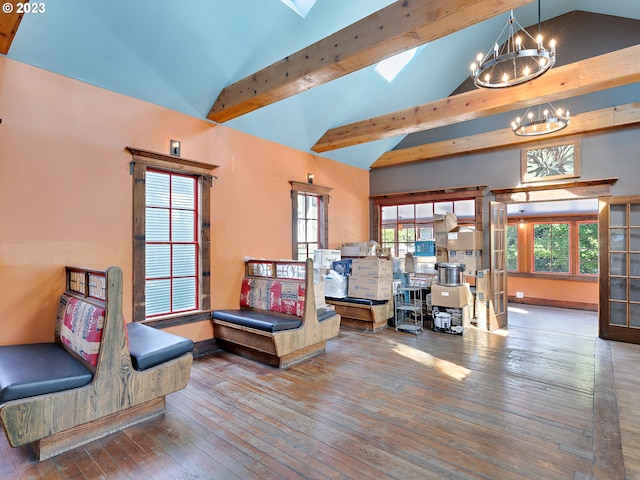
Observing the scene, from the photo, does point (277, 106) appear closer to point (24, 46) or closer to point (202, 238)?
point (202, 238)

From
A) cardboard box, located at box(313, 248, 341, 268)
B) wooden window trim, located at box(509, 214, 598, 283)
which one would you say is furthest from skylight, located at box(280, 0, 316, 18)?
wooden window trim, located at box(509, 214, 598, 283)

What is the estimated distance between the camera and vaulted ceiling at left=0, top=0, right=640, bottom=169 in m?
2.66

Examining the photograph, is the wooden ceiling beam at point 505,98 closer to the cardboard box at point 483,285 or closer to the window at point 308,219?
the window at point 308,219

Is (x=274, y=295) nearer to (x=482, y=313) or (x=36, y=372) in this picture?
(x=36, y=372)

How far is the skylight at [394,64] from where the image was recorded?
5109 mm

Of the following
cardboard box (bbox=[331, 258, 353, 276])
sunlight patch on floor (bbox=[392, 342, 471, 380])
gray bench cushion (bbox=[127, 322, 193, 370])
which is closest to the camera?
gray bench cushion (bbox=[127, 322, 193, 370])

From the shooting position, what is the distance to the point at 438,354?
13.1 feet

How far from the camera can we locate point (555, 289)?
7602mm

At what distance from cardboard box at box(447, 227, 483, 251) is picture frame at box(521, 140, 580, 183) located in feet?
3.73

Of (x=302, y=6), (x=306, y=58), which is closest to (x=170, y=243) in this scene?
(x=306, y=58)

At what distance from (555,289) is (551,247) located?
1034 mm

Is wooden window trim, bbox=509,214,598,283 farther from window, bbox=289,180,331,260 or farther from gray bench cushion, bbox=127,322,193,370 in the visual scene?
gray bench cushion, bbox=127,322,193,370

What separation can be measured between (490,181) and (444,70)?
2111 millimetres

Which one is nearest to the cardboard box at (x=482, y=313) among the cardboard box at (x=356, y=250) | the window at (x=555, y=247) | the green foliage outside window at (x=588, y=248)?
the cardboard box at (x=356, y=250)
